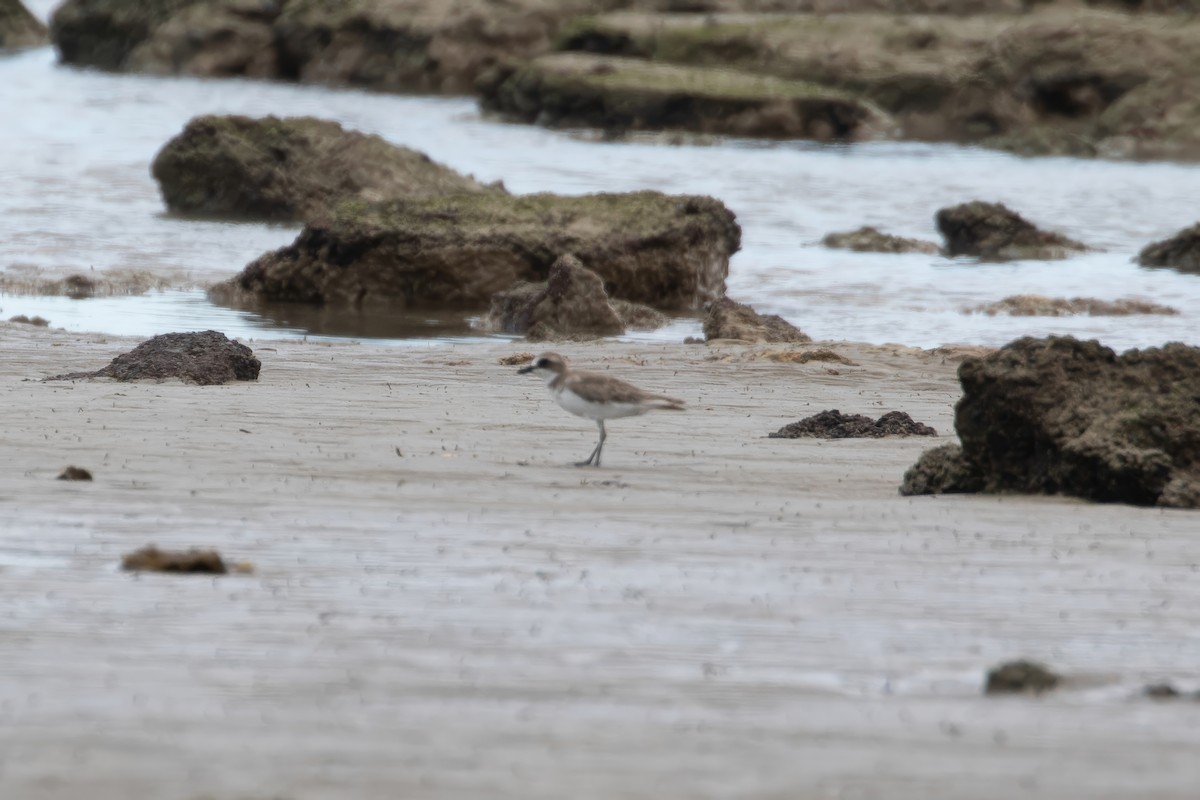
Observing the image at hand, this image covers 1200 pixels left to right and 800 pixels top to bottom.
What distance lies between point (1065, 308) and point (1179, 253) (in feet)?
15.1

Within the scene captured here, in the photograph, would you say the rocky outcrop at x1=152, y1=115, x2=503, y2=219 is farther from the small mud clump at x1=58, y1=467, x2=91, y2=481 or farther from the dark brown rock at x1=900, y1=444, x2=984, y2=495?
the small mud clump at x1=58, y1=467, x2=91, y2=481

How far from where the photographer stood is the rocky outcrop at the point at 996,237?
2203 centimetres

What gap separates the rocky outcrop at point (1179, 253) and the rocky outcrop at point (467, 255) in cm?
639

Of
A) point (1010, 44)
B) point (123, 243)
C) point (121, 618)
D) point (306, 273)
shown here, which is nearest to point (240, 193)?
point (123, 243)

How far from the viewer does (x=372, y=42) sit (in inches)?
2272

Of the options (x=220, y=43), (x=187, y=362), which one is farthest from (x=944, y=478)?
(x=220, y=43)

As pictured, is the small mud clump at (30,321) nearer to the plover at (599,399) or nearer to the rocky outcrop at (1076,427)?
the plover at (599,399)

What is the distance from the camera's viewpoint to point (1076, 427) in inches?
286

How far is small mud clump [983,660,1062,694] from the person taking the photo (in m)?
4.57

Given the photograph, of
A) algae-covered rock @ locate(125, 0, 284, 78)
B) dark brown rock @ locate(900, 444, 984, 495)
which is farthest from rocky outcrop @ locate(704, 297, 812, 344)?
algae-covered rock @ locate(125, 0, 284, 78)

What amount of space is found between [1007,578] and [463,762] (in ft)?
7.96

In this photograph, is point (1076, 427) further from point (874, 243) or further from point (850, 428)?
point (874, 243)

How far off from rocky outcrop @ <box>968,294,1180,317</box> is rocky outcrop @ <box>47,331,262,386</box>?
8.78 m

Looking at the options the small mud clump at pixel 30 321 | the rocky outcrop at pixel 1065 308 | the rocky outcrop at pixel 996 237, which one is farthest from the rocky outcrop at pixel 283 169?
the small mud clump at pixel 30 321
